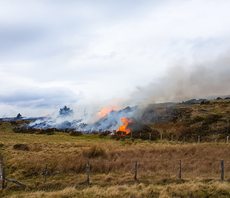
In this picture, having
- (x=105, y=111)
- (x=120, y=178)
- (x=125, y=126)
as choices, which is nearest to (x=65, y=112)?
(x=105, y=111)

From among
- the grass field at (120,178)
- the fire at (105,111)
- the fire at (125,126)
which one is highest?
the fire at (105,111)

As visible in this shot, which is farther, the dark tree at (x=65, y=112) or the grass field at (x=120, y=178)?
the dark tree at (x=65, y=112)

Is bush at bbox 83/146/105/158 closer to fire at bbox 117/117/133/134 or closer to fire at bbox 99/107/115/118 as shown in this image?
fire at bbox 117/117/133/134

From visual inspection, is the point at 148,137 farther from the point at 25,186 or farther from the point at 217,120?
the point at 25,186

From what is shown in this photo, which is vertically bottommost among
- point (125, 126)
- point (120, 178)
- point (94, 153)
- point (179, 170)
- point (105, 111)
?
point (120, 178)

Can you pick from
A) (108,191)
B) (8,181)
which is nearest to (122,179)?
(108,191)

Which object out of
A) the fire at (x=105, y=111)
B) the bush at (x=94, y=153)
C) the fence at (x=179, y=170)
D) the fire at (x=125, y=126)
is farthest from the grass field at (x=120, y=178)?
the fire at (x=105, y=111)

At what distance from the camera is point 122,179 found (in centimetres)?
1362

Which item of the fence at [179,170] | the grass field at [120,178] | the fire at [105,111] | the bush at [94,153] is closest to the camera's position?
the grass field at [120,178]

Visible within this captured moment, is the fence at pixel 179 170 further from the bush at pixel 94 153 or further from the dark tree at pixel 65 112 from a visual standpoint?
the dark tree at pixel 65 112

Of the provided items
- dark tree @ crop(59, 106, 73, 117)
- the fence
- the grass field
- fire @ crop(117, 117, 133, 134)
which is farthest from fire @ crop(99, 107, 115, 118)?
the fence

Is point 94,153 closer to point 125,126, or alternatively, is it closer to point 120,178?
point 120,178

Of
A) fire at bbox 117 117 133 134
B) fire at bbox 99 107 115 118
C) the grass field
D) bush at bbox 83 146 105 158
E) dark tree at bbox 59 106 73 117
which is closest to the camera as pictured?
the grass field

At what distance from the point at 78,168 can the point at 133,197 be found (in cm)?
758
